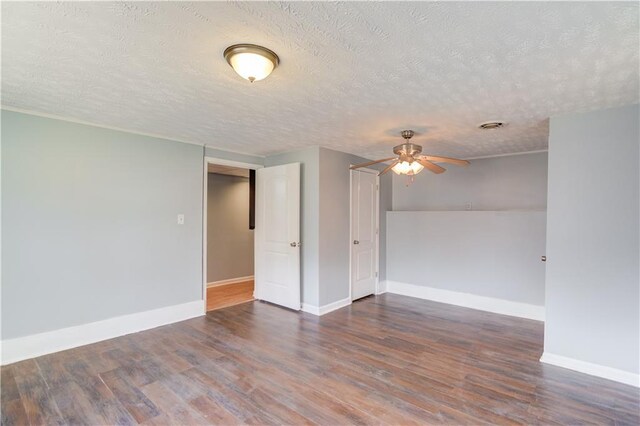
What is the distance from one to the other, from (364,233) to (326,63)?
3467mm

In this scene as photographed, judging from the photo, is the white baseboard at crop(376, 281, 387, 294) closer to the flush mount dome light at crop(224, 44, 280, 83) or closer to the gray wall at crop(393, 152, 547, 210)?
the gray wall at crop(393, 152, 547, 210)

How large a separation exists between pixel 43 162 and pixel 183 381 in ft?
7.95

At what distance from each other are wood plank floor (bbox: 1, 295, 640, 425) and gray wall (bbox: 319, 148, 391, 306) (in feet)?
2.56

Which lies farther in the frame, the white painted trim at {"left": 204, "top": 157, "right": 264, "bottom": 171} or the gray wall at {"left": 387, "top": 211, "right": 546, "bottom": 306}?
the white painted trim at {"left": 204, "top": 157, "right": 264, "bottom": 171}

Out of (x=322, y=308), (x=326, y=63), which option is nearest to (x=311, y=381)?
(x=322, y=308)

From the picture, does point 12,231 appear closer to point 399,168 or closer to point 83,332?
point 83,332

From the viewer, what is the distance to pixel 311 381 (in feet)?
8.48

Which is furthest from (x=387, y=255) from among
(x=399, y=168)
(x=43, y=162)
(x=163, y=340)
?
(x=43, y=162)

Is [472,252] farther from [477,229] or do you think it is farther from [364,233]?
[364,233]

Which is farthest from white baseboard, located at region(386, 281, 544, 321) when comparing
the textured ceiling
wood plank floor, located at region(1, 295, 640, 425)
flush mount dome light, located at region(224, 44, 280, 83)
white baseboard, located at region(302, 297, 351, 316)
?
flush mount dome light, located at region(224, 44, 280, 83)

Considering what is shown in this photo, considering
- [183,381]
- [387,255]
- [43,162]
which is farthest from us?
[387,255]

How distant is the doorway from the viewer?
5.95 metres

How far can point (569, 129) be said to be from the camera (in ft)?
9.37

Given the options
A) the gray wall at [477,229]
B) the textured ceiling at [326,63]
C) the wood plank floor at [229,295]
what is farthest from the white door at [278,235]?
the gray wall at [477,229]
